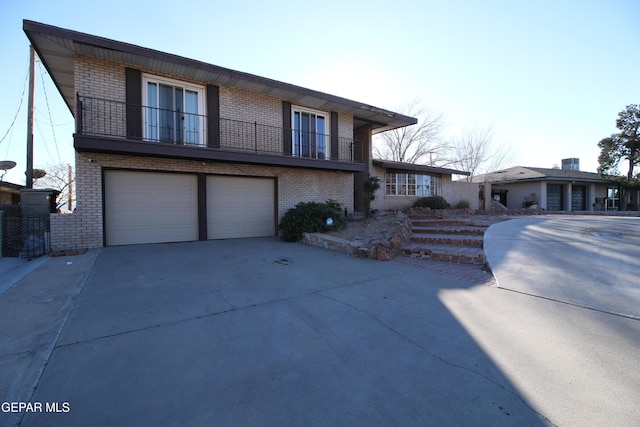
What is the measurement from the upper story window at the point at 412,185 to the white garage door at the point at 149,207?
33.9 ft

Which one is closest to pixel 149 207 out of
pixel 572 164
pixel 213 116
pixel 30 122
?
pixel 213 116

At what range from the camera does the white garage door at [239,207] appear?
10.5 m

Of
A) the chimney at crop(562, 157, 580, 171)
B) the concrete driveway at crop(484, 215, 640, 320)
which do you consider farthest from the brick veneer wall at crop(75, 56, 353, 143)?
the chimney at crop(562, 157, 580, 171)

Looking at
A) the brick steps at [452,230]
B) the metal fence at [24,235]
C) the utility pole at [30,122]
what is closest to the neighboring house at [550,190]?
the brick steps at [452,230]

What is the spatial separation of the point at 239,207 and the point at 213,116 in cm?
338

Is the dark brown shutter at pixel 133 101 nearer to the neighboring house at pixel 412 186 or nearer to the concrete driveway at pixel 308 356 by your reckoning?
the concrete driveway at pixel 308 356

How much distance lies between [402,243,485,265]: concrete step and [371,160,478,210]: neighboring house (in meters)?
7.18

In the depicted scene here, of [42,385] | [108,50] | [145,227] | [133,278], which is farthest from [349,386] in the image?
[108,50]

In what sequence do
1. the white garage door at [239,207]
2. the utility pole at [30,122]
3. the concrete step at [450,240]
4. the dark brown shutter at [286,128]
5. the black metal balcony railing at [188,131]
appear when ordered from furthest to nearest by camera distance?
the dark brown shutter at [286,128], the utility pole at [30,122], the white garage door at [239,207], the black metal balcony railing at [188,131], the concrete step at [450,240]

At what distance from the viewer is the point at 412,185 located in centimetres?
1723

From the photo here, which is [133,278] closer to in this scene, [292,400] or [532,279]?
[292,400]

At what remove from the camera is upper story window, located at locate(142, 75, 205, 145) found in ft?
30.0

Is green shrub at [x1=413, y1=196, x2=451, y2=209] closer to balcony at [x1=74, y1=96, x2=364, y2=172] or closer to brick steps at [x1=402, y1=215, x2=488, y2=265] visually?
balcony at [x1=74, y1=96, x2=364, y2=172]

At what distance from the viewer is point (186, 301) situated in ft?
14.0
